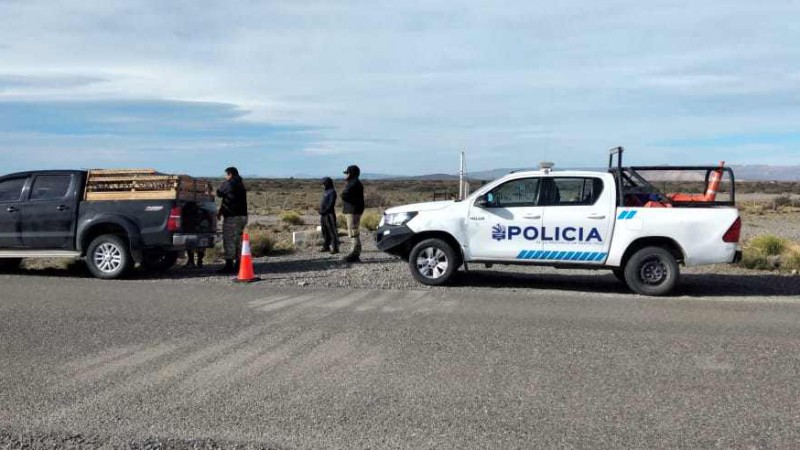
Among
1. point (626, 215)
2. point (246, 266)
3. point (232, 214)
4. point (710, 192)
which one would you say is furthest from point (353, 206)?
point (710, 192)

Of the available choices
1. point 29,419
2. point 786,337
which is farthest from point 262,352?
point 786,337

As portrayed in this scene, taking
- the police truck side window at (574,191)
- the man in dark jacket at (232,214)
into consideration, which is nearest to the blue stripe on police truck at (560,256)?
the police truck side window at (574,191)

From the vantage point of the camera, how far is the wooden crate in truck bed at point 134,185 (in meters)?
12.4

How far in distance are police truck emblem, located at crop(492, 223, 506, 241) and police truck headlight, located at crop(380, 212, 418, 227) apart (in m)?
1.33

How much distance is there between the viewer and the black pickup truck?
12.1m

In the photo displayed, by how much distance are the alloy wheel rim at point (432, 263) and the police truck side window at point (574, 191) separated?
192 centimetres

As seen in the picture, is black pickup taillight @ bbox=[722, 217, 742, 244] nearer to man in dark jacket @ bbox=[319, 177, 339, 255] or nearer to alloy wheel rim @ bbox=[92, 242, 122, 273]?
man in dark jacket @ bbox=[319, 177, 339, 255]

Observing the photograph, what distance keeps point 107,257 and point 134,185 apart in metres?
1.36

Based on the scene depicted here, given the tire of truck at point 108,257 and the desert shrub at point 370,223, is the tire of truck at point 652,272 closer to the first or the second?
→ the tire of truck at point 108,257

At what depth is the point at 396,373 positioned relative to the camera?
6.17m

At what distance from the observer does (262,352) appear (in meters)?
6.89

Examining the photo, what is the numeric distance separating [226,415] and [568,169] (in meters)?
7.90

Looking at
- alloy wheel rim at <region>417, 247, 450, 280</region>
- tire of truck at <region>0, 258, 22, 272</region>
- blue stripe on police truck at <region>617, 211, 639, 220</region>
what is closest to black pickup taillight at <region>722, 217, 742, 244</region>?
blue stripe on police truck at <region>617, 211, 639, 220</region>

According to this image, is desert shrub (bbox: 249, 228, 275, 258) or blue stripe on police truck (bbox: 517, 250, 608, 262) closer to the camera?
blue stripe on police truck (bbox: 517, 250, 608, 262)
